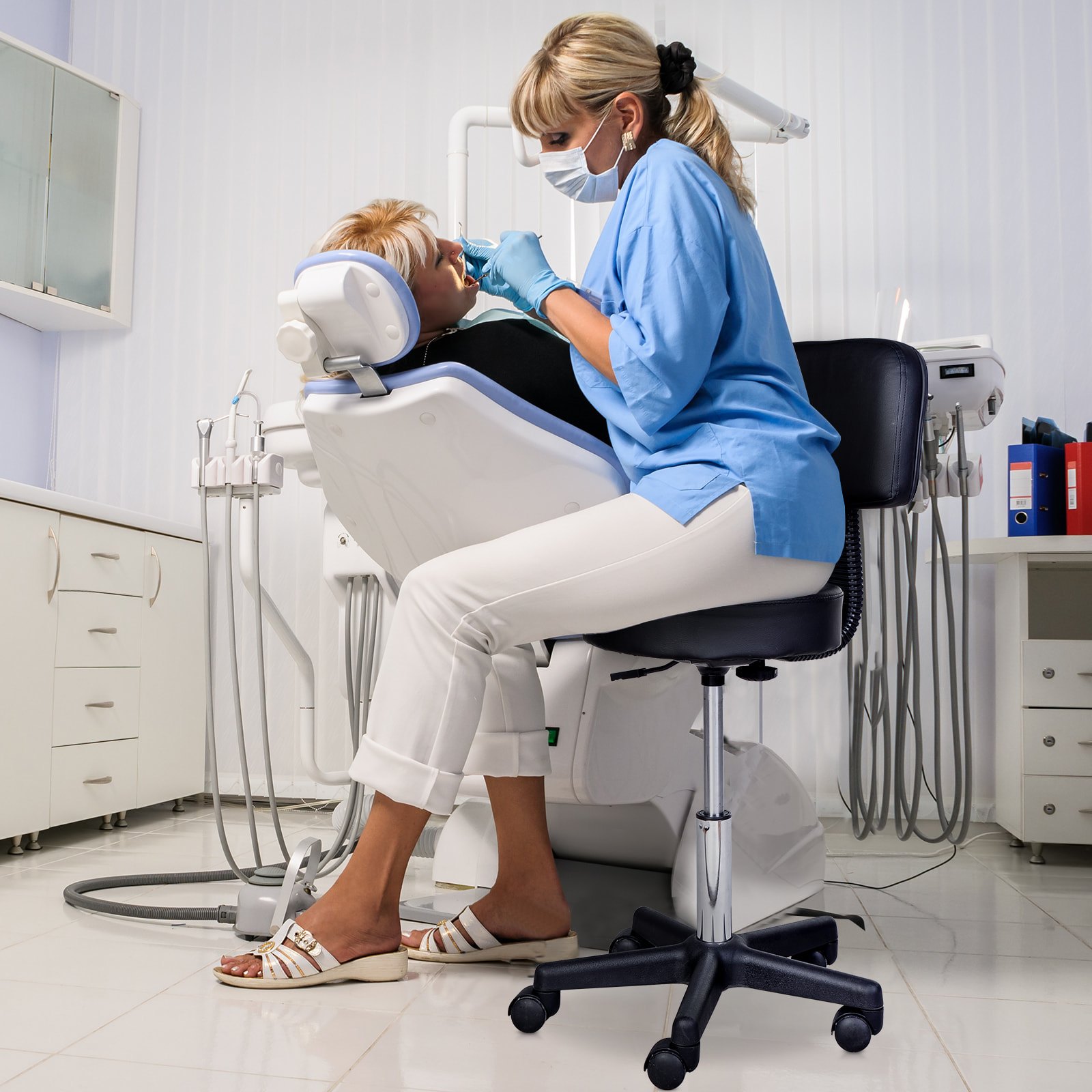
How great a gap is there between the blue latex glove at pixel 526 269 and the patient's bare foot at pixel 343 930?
0.80 meters

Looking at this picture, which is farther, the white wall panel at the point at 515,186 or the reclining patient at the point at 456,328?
the white wall panel at the point at 515,186

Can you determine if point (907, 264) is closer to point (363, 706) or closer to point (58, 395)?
point (363, 706)

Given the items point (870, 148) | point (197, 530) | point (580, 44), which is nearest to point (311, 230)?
point (197, 530)

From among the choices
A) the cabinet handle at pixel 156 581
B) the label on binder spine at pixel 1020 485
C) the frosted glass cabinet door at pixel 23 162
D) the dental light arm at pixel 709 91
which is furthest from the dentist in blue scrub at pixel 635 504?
the frosted glass cabinet door at pixel 23 162

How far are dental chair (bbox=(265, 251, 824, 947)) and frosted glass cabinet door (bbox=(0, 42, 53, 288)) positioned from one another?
161 cm

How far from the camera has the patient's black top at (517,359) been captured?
1.30m

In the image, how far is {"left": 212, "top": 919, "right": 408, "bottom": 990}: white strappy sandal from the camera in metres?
1.24

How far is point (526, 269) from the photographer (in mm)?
1282

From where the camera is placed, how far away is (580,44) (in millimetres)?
1363

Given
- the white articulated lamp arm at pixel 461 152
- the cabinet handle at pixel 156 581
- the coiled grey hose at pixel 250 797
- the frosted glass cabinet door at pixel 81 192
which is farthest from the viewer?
the frosted glass cabinet door at pixel 81 192

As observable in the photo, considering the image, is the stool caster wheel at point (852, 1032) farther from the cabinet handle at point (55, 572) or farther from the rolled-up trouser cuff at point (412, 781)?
the cabinet handle at point (55, 572)

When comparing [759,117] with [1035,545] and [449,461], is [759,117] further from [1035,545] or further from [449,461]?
[449,461]

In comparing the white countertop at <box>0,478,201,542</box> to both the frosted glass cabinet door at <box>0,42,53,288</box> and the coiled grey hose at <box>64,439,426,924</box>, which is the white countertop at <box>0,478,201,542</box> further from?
the frosted glass cabinet door at <box>0,42,53,288</box>

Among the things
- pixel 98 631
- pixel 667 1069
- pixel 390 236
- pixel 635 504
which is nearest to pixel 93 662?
pixel 98 631
